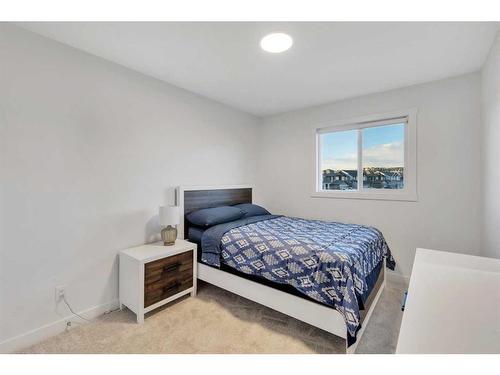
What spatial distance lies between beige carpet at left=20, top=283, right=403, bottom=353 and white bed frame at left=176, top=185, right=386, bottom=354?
0.50ft

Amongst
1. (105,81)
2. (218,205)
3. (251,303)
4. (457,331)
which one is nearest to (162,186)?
(218,205)

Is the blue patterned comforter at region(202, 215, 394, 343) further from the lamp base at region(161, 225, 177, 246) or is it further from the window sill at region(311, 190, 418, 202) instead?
the window sill at region(311, 190, 418, 202)

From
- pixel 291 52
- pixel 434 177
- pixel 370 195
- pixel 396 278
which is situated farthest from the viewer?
pixel 370 195

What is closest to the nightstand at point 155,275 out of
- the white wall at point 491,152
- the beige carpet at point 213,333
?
the beige carpet at point 213,333

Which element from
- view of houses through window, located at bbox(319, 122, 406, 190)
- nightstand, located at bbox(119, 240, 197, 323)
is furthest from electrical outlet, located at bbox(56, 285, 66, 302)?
view of houses through window, located at bbox(319, 122, 406, 190)

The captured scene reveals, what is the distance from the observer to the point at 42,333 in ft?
5.67

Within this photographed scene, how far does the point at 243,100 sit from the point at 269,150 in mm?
1018

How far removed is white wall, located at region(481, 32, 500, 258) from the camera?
1.73 meters

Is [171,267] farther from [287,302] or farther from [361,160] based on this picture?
[361,160]

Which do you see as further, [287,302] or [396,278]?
[396,278]

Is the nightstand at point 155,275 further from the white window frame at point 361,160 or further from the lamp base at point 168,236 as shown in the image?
the white window frame at point 361,160

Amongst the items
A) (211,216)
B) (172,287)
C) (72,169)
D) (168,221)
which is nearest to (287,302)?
(172,287)

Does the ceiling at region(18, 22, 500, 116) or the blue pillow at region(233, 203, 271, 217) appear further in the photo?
the blue pillow at region(233, 203, 271, 217)

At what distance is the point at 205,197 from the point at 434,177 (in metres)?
2.67
